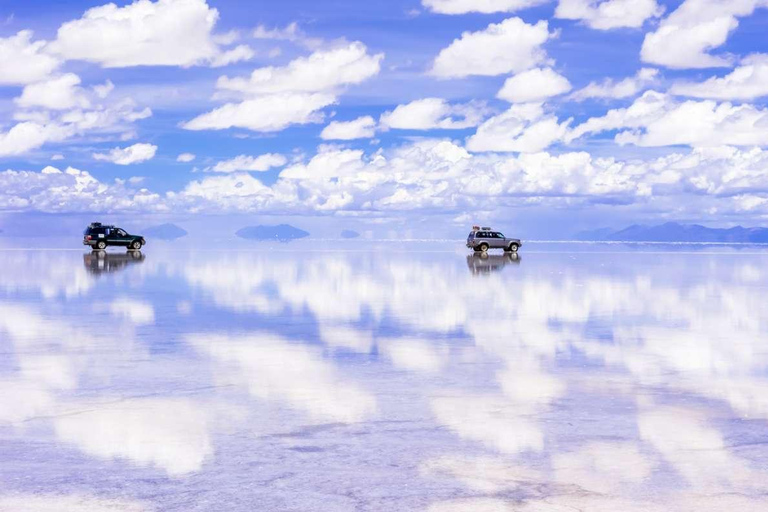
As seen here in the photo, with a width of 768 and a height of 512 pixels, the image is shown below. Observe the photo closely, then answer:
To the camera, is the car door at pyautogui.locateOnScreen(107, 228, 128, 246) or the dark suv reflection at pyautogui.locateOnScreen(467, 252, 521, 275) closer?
the dark suv reflection at pyautogui.locateOnScreen(467, 252, 521, 275)

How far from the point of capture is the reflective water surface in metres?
7.73

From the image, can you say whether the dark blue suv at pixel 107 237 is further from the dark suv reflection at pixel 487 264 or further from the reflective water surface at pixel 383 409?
the reflective water surface at pixel 383 409

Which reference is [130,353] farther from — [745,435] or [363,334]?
[745,435]

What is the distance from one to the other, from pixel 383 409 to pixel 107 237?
7336 cm

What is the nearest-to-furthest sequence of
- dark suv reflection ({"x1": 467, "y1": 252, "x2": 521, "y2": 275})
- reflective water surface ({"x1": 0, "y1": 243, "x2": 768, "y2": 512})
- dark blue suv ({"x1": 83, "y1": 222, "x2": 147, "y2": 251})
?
reflective water surface ({"x1": 0, "y1": 243, "x2": 768, "y2": 512})
dark suv reflection ({"x1": 467, "y1": 252, "x2": 521, "y2": 275})
dark blue suv ({"x1": 83, "y1": 222, "x2": 147, "y2": 251})

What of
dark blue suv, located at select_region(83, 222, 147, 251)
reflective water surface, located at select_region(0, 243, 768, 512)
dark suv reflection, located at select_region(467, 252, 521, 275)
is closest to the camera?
reflective water surface, located at select_region(0, 243, 768, 512)

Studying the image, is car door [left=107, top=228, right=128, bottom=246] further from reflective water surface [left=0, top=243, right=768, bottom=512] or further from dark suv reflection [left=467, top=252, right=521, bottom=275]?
reflective water surface [left=0, top=243, right=768, bottom=512]

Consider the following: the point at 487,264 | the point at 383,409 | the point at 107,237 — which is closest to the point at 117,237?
the point at 107,237

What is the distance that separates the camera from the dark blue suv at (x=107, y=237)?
79125mm

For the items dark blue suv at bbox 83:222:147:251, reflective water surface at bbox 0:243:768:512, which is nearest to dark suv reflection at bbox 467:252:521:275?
reflective water surface at bbox 0:243:768:512

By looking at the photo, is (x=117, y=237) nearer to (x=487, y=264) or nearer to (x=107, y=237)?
(x=107, y=237)

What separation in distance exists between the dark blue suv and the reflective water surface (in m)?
56.9

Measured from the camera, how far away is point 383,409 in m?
11.1

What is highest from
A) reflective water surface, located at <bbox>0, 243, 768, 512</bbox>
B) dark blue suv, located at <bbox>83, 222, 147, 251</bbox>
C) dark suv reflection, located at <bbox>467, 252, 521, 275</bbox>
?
dark blue suv, located at <bbox>83, 222, 147, 251</bbox>
